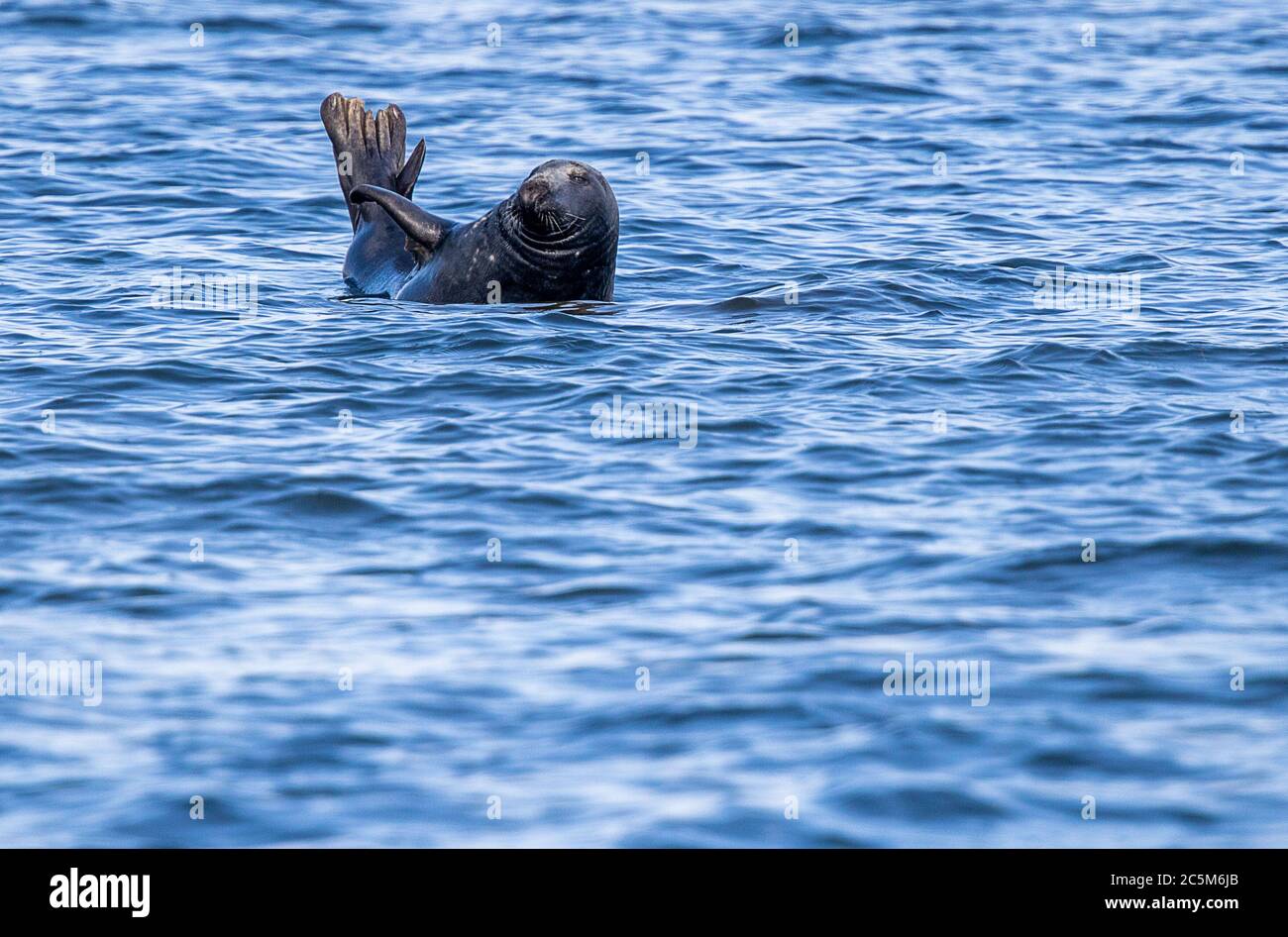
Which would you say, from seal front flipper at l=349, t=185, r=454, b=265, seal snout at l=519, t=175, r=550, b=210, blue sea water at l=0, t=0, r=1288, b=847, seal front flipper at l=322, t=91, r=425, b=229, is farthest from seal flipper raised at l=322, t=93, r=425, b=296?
seal snout at l=519, t=175, r=550, b=210

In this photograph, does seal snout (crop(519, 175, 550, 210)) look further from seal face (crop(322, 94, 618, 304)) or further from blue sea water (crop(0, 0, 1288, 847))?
blue sea water (crop(0, 0, 1288, 847))

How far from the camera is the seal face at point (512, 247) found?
456 inches

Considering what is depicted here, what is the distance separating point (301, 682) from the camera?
6.57 metres

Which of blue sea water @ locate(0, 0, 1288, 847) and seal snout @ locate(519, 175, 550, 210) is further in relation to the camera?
seal snout @ locate(519, 175, 550, 210)

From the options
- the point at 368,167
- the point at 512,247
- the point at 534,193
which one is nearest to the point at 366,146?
the point at 368,167

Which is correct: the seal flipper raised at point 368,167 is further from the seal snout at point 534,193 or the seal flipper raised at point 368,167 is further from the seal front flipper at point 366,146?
the seal snout at point 534,193

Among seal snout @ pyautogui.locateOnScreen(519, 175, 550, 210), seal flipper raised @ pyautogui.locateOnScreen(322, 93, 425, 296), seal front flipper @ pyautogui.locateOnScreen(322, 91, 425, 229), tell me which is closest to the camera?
seal snout @ pyautogui.locateOnScreen(519, 175, 550, 210)

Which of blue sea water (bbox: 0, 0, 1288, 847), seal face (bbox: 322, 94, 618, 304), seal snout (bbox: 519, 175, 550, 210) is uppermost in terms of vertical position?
seal snout (bbox: 519, 175, 550, 210)

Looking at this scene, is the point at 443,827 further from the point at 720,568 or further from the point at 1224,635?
the point at 1224,635

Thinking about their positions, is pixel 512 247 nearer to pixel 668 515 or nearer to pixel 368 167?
pixel 368 167

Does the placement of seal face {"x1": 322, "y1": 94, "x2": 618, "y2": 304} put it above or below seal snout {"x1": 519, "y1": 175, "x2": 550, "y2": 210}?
below

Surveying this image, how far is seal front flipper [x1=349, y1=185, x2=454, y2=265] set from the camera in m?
12.0

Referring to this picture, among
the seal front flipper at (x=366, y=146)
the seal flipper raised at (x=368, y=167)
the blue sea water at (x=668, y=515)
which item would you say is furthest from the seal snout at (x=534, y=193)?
the seal front flipper at (x=366, y=146)

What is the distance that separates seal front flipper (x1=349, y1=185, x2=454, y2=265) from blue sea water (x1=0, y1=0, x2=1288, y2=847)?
0.48 meters
